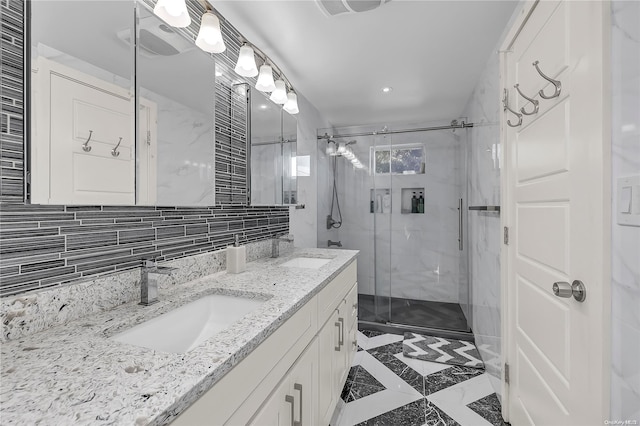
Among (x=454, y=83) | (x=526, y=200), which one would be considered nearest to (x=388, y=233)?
(x=454, y=83)

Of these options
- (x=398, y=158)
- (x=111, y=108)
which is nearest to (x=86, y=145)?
(x=111, y=108)

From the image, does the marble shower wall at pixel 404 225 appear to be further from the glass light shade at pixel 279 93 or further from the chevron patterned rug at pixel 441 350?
the glass light shade at pixel 279 93

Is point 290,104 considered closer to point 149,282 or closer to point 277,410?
point 149,282

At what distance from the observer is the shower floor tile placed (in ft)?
10.1

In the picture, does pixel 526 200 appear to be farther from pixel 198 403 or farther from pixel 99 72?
pixel 99 72

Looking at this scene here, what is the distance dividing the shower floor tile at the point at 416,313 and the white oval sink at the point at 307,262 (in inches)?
56.7

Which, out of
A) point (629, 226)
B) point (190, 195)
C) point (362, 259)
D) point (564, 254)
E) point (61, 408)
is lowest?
point (362, 259)

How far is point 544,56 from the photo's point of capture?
118 cm

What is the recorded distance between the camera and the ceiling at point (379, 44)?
63.9 inches

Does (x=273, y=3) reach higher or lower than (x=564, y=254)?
higher

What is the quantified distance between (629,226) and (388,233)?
2.78 metres

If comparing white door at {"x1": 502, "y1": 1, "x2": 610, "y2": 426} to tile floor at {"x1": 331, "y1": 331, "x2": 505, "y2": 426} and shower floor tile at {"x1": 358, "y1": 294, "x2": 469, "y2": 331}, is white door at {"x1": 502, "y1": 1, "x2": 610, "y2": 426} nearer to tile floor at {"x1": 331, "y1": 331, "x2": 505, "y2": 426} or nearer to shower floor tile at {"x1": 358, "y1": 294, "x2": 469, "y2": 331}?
tile floor at {"x1": 331, "y1": 331, "x2": 505, "y2": 426}

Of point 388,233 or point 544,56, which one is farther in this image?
point 388,233

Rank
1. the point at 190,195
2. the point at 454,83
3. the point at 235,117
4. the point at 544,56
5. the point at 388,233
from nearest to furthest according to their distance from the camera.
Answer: the point at 544,56 < the point at 190,195 < the point at 235,117 < the point at 454,83 < the point at 388,233
